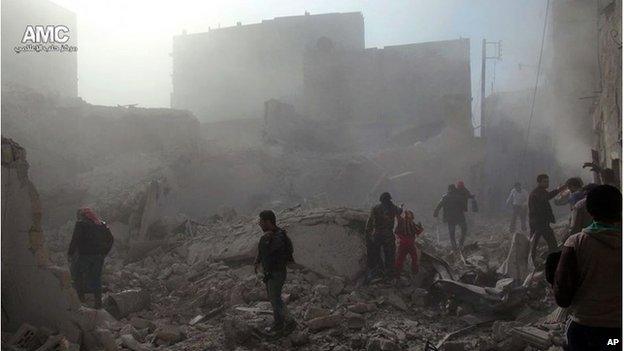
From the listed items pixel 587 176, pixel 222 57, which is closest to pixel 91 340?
pixel 587 176

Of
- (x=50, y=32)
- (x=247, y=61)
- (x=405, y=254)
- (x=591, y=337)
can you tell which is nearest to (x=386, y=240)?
(x=405, y=254)

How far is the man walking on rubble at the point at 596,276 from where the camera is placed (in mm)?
2473

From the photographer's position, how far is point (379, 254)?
7.33 meters

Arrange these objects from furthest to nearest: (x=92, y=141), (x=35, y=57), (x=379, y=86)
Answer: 1. (x=379, y=86)
2. (x=35, y=57)
3. (x=92, y=141)

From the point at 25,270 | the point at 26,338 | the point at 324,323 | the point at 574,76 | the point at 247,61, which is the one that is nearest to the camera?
the point at 26,338

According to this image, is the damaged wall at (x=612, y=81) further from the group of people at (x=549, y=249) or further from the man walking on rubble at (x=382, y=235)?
the man walking on rubble at (x=382, y=235)

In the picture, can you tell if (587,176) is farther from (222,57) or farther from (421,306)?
(222,57)

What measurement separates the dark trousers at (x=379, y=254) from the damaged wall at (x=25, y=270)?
3.89m

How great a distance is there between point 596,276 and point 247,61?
3575 cm

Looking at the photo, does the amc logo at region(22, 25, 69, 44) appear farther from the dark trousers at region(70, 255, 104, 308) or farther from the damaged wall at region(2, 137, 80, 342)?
the damaged wall at region(2, 137, 80, 342)

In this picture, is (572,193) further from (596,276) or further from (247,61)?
(247,61)

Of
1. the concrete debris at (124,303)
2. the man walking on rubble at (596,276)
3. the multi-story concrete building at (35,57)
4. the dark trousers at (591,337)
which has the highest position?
the multi-story concrete building at (35,57)

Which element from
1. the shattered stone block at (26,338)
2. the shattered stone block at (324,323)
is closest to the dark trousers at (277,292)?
the shattered stone block at (324,323)

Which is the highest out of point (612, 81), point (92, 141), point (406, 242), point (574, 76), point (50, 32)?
point (50, 32)
